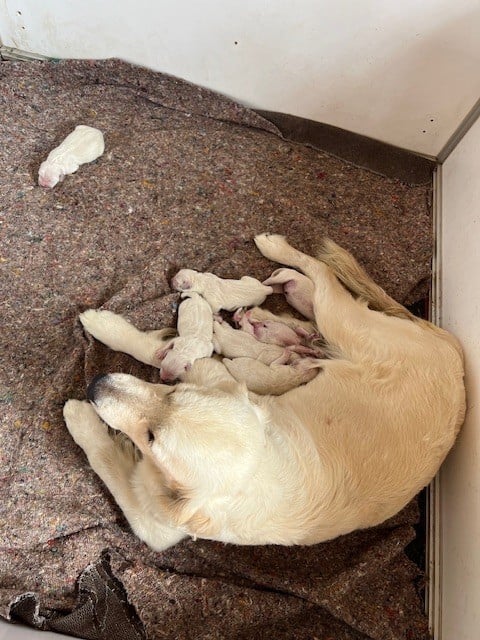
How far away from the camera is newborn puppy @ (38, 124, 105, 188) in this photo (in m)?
2.59

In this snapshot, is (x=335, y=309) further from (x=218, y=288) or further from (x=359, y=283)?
(x=218, y=288)

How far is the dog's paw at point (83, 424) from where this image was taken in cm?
219

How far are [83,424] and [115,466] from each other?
205 mm

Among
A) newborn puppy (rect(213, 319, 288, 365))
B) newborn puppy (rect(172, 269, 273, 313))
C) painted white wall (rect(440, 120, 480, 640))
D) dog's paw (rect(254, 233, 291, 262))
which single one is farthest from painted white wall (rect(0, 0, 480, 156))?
newborn puppy (rect(213, 319, 288, 365))

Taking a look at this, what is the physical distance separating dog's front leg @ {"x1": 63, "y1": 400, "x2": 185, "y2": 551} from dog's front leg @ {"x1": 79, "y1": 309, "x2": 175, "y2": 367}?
27 centimetres

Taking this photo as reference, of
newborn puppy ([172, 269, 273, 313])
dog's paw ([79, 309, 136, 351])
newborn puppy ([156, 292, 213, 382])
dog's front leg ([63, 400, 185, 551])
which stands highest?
newborn puppy ([172, 269, 273, 313])

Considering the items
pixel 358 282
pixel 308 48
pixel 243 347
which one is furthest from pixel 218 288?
pixel 308 48

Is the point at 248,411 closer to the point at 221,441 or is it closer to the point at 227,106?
the point at 221,441

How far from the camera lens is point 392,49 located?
2.60 metres

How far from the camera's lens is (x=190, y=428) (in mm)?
1669

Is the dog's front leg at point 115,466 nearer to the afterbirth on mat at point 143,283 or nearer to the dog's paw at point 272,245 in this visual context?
the afterbirth on mat at point 143,283

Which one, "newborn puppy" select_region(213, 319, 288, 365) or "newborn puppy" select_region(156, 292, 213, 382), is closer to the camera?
"newborn puppy" select_region(156, 292, 213, 382)

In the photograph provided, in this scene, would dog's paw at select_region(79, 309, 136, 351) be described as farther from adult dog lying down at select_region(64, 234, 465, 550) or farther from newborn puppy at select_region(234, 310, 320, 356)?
newborn puppy at select_region(234, 310, 320, 356)

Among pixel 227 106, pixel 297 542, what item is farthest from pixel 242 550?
pixel 227 106
